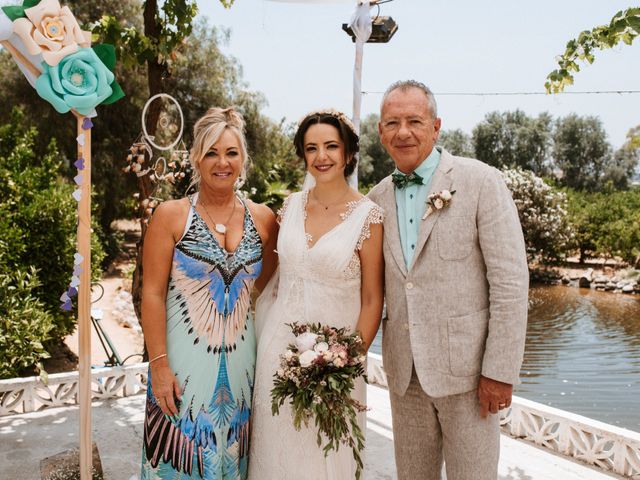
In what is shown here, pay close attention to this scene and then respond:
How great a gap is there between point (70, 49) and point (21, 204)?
4364mm

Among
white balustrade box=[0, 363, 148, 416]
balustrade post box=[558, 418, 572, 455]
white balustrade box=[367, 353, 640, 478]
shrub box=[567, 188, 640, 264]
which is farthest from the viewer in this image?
shrub box=[567, 188, 640, 264]

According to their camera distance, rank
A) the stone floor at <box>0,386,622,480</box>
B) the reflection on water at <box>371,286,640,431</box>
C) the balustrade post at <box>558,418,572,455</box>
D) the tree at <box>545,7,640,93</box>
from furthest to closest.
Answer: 1. the reflection on water at <box>371,286,640,431</box>
2. the balustrade post at <box>558,418,572,455</box>
3. the stone floor at <box>0,386,622,480</box>
4. the tree at <box>545,7,640,93</box>

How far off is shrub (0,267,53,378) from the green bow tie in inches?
159

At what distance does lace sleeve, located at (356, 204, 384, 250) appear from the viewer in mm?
2623

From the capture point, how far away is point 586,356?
11.6 meters

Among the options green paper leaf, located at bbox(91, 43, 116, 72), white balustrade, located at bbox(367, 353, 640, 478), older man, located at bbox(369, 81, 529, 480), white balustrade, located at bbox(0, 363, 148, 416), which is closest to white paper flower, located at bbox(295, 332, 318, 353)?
older man, located at bbox(369, 81, 529, 480)

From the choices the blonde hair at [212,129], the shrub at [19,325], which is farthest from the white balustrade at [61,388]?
the blonde hair at [212,129]

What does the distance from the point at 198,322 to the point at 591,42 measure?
11.2 ft

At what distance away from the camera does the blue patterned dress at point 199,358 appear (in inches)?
102

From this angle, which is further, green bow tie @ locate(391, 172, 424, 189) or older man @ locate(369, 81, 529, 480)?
green bow tie @ locate(391, 172, 424, 189)

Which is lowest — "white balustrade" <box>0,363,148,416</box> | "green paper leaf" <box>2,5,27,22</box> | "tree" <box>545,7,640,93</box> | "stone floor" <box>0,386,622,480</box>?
"stone floor" <box>0,386,622,480</box>

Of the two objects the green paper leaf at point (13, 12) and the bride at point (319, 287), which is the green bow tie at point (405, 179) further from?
the green paper leaf at point (13, 12)

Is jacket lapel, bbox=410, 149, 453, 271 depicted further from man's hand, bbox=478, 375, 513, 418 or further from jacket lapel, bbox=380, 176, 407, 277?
man's hand, bbox=478, 375, 513, 418

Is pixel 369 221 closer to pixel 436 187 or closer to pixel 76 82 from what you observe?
pixel 436 187
